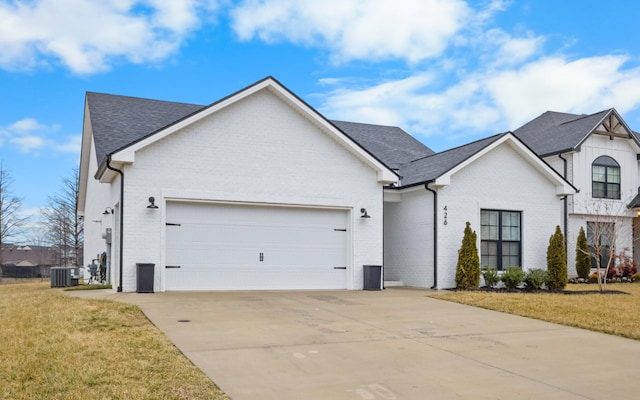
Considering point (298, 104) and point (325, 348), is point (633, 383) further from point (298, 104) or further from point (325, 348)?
point (298, 104)

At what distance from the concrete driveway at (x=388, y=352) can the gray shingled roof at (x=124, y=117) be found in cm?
623

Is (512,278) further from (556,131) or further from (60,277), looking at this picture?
(60,277)

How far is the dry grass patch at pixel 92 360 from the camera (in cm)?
550

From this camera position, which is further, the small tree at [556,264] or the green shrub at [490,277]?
the small tree at [556,264]

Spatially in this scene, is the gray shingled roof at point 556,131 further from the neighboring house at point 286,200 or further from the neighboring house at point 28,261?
the neighboring house at point 28,261

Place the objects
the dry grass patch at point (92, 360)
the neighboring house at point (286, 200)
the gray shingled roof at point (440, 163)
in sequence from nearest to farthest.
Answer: the dry grass patch at point (92, 360) < the neighboring house at point (286, 200) < the gray shingled roof at point (440, 163)

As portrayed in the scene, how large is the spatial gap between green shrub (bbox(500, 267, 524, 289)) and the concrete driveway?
5.45 m

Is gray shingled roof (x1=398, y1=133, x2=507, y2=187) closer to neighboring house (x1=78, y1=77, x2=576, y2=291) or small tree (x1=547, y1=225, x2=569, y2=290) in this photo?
neighboring house (x1=78, y1=77, x2=576, y2=291)

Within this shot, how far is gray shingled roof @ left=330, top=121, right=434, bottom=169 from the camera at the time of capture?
21906mm

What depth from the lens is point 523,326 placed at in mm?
10141

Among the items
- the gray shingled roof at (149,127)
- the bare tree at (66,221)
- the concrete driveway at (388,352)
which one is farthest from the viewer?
the bare tree at (66,221)

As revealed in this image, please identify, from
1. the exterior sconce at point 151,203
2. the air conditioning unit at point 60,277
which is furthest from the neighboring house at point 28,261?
the exterior sconce at point 151,203

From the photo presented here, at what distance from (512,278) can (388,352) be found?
10392 mm

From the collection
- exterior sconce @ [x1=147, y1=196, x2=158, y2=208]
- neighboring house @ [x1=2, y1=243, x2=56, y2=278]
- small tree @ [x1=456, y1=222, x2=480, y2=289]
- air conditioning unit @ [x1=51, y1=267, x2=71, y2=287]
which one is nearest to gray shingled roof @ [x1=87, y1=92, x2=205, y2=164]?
exterior sconce @ [x1=147, y1=196, x2=158, y2=208]
